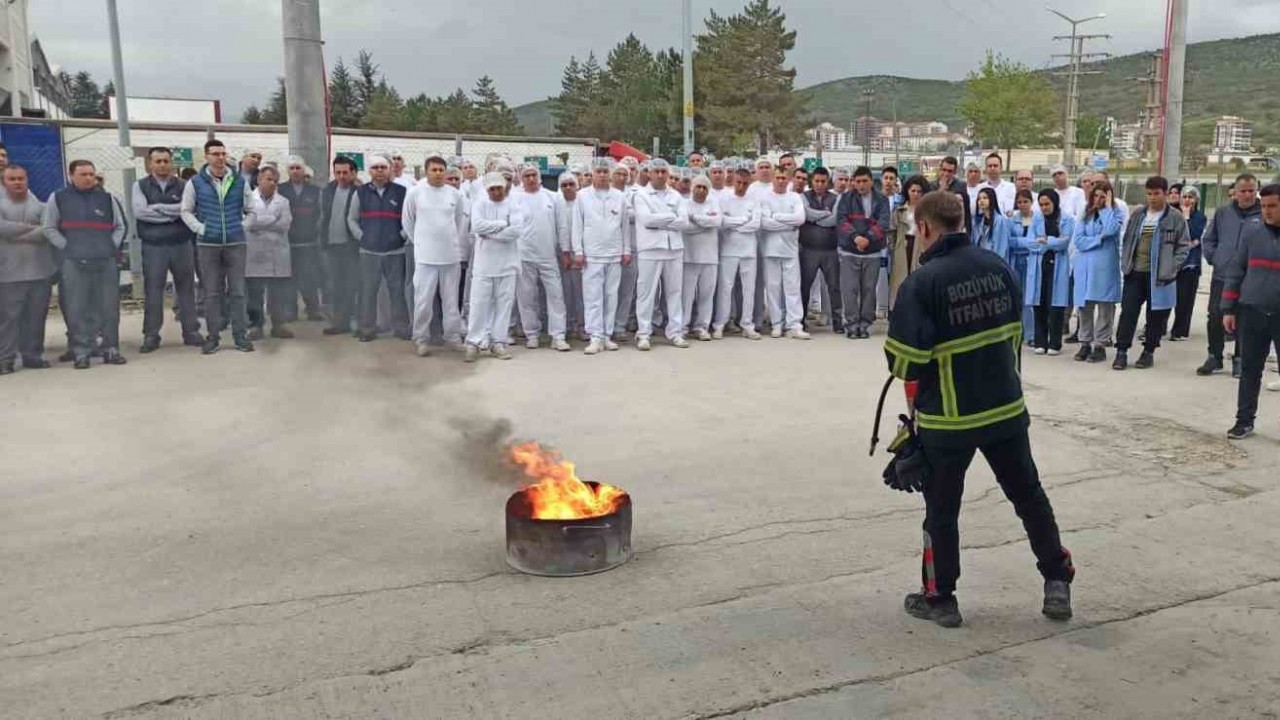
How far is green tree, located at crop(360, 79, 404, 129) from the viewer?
70.4 metres

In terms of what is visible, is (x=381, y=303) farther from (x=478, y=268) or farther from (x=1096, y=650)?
(x=1096, y=650)

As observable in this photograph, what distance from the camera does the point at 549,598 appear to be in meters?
5.05

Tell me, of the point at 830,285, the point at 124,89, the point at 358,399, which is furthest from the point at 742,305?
the point at 124,89

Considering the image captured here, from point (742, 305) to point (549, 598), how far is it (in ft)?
28.8

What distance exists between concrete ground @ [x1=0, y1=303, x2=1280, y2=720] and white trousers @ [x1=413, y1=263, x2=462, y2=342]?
6.90ft

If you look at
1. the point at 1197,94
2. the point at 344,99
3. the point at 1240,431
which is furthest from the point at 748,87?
the point at 1197,94

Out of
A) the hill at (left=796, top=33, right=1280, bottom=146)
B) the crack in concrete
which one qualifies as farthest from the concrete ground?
the hill at (left=796, top=33, right=1280, bottom=146)

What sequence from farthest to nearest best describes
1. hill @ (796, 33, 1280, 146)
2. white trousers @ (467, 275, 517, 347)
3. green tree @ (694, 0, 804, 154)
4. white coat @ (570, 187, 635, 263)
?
hill @ (796, 33, 1280, 146) → green tree @ (694, 0, 804, 154) → white coat @ (570, 187, 635, 263) → white trousers @ (467, 275, 517, 347)

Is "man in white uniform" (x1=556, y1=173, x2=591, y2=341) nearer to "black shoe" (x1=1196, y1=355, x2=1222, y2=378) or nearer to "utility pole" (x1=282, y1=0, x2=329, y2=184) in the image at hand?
"utility pole" (x1=282, y1=0, x2=329, y2=184)

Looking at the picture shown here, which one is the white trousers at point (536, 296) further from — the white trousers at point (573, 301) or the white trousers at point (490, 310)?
the white trousers at point (490, 310)

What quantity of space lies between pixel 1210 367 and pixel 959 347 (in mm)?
7563

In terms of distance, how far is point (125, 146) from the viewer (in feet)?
55.2

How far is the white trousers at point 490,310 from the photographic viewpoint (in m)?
11.5

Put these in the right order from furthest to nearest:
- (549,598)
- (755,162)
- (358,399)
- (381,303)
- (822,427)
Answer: (755,162), (381,303), (358,399), (822,427), (549,598)
